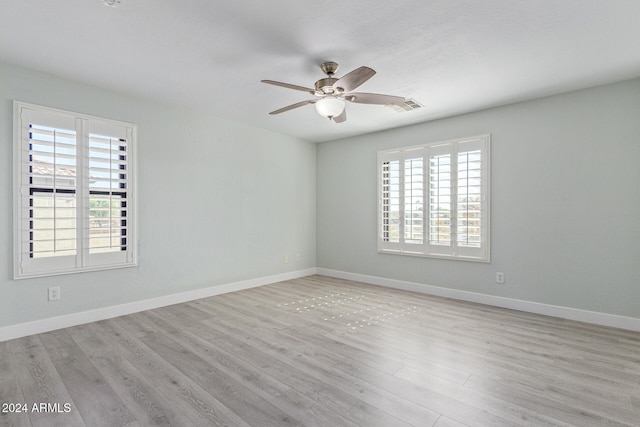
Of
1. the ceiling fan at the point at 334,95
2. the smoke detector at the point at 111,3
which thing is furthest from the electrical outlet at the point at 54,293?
the ceiling fan at the point at 334,95

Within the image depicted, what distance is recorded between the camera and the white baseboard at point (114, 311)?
10.1 feet

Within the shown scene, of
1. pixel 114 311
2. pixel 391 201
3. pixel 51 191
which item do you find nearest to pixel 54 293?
pixel 114 311

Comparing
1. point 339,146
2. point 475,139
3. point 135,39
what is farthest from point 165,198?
point 475,139

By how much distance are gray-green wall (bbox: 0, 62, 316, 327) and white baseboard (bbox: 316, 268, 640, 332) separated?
5.91ft

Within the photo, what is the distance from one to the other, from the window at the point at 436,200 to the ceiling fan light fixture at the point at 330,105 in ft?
7.44

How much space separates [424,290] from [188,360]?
3.45m

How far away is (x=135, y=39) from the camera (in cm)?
257

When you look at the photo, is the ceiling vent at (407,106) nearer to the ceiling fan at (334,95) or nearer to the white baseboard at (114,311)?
the ceiling fan at (334,95)

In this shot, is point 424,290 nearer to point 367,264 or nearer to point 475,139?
point 367,264

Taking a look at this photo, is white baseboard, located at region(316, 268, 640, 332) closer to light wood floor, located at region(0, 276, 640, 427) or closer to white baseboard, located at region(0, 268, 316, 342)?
light wood floor, located at region(0, 276, 640, 427)

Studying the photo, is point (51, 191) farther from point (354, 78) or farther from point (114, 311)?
point (354, 78)

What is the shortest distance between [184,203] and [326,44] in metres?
2.85

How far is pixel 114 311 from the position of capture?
3.67 metres

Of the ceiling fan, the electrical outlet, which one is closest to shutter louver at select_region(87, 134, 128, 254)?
the electrical outlet
